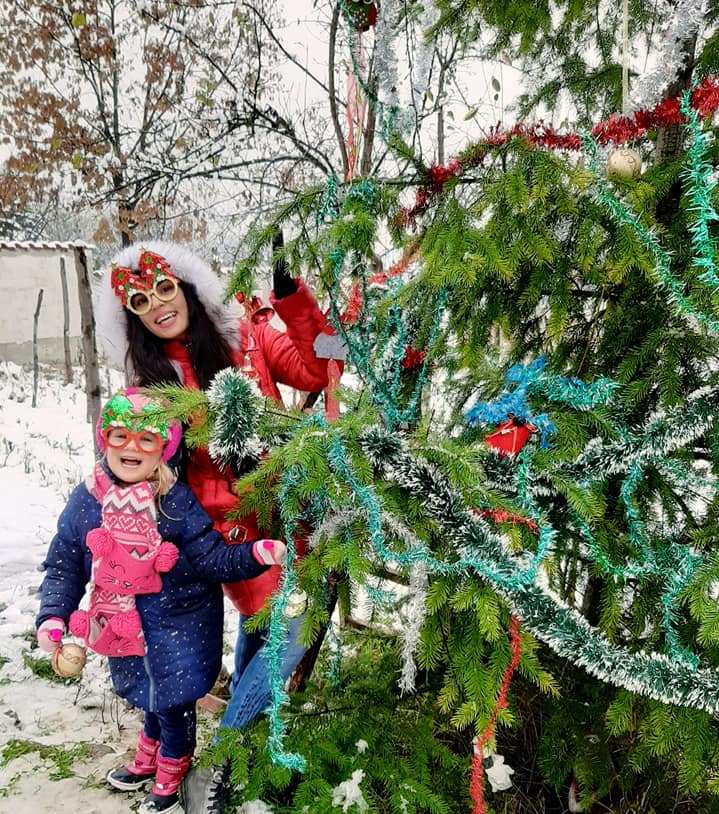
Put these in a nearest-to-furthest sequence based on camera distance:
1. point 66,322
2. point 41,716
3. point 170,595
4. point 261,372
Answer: point 170,595 → point 261,372 → point 41,716 → point 66,322

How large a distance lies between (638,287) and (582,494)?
61 centimetres

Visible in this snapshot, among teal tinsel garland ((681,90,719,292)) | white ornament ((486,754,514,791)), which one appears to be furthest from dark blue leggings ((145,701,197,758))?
teal tinsel garland ((681,90,719,292))

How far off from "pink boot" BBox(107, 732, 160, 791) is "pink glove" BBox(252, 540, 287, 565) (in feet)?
3.41

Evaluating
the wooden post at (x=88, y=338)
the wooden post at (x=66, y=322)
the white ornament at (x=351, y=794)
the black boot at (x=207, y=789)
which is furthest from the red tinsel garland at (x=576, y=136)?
the wooden post at (x=66, y=322)

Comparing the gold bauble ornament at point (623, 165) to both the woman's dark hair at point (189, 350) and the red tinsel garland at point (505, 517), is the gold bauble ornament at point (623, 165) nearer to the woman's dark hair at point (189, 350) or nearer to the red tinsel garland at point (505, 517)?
the red tinsel garland at point (505, 517)

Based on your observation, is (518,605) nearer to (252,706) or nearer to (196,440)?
(196,440)

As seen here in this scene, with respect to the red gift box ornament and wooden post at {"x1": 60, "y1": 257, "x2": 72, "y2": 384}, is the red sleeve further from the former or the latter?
wooden post at {"x1": 60, "y1": 257, "x2": 72, "y2": 384}

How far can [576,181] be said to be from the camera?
131 cm

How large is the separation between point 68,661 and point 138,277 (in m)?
1.21

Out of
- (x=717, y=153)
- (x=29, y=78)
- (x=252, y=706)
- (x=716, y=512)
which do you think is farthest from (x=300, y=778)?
(x=29, y=78)

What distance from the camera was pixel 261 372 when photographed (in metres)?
2.28

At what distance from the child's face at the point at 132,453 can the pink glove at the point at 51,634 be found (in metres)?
0.49

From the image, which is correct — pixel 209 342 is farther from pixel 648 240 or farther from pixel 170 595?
pixel 648 240

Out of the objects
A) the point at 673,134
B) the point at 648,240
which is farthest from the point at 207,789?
the point at 673,134
